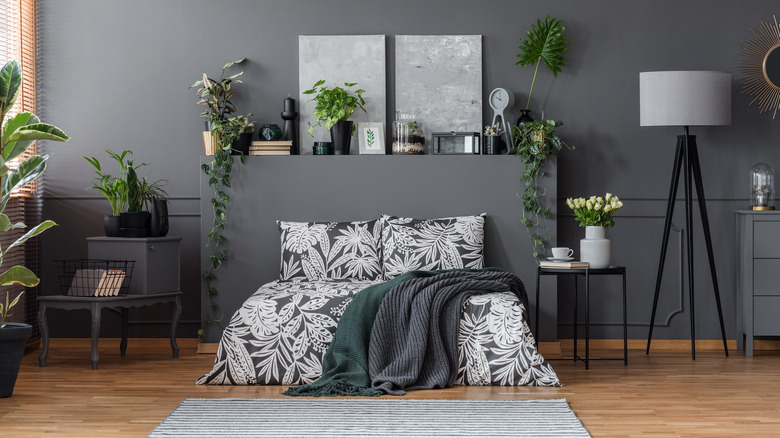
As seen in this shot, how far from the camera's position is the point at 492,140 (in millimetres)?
5168

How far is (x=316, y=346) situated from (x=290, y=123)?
5.79 ft

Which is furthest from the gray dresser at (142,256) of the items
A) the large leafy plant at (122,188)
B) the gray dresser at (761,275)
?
the gray dresser at (761,275)

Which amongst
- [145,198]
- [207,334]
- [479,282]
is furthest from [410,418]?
[145,198]

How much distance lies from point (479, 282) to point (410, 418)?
1100 millimetres

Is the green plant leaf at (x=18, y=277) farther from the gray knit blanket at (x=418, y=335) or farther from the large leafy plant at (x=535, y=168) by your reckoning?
the large leafy plant at (x=535, y=168)

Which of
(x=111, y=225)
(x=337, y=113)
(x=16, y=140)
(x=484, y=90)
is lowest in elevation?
(x=111, y=225)

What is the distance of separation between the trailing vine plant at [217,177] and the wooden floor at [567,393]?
1.47 feet

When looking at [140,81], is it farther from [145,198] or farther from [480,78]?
[480,78]

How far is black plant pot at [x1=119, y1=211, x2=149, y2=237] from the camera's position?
16.0 feet

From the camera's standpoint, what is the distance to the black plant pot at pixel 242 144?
5.19 m

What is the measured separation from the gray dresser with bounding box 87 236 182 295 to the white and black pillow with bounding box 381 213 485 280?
4.45ft

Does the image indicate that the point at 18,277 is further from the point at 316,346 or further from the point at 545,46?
the point at 545,46

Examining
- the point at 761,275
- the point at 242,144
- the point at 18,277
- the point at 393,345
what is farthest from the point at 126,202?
the point at 761,275

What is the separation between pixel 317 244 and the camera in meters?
4.92
